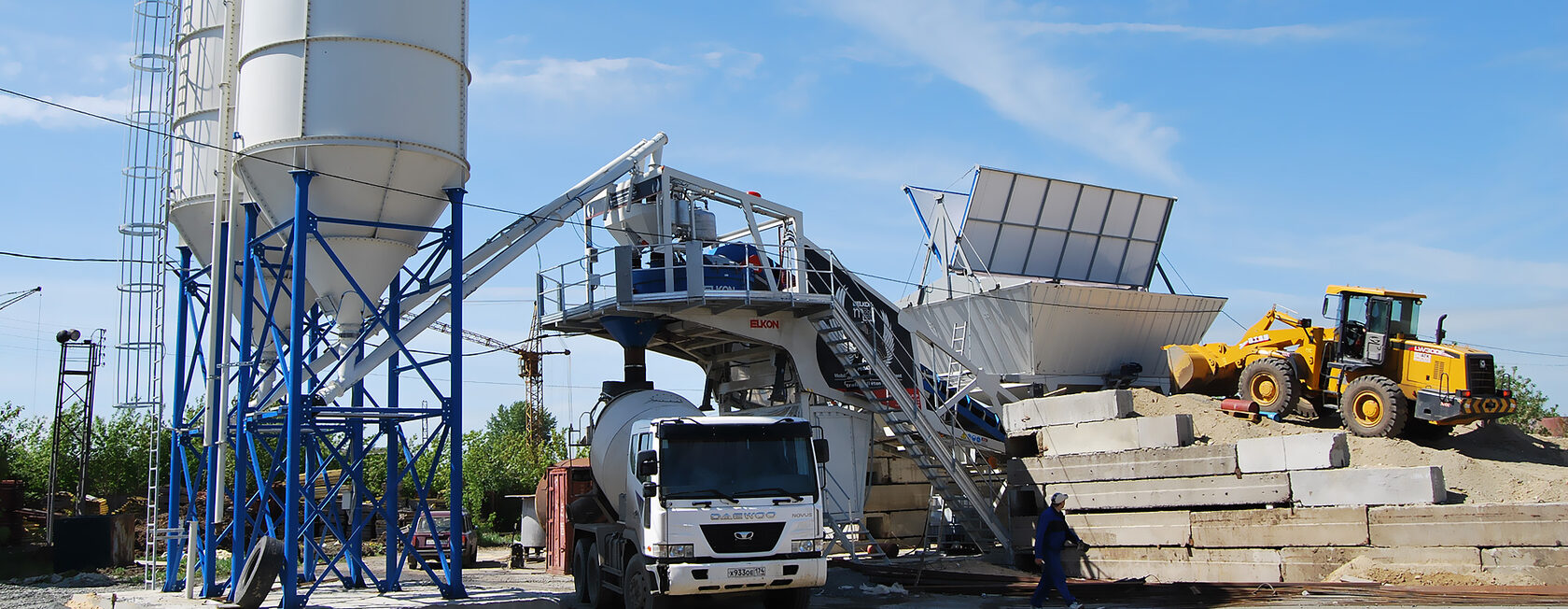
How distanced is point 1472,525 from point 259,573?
1505cm

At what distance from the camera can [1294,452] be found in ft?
55.0

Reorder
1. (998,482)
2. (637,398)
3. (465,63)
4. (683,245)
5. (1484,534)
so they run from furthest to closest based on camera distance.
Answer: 1. (998,482)
2. (683,245)
3. (637,398)
4. (465,63)
5. (1484,534)

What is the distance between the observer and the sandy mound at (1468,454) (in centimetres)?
1544

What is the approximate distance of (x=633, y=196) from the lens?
71.1 feet

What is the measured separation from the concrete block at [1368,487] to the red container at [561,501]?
11.4 m

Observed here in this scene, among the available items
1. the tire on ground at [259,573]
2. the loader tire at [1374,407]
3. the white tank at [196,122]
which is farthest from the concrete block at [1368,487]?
the white tank at [196,122]

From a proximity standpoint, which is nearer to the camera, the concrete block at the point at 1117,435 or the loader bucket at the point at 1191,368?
the concrete block at the point at 1117,435

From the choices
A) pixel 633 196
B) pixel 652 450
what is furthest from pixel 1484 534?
pixel 633 196

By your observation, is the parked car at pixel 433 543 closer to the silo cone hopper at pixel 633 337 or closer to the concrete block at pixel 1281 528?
the silo cone hopper at pixel 633 337

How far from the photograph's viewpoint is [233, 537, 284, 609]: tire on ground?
12500mm

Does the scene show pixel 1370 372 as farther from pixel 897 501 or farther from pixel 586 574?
pixel 586 574

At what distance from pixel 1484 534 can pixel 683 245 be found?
1323 cm

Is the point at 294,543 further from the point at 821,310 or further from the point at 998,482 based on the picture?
the point at 998,482

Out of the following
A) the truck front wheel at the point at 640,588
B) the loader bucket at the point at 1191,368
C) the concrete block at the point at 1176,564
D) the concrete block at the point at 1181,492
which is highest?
the loader bucket at the point at 1191,368
